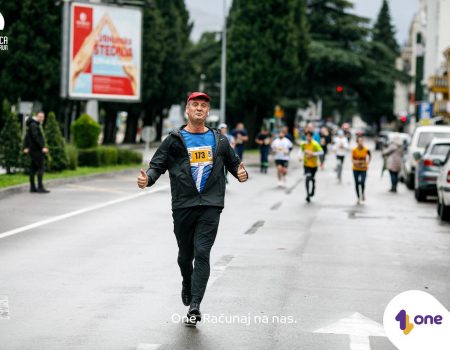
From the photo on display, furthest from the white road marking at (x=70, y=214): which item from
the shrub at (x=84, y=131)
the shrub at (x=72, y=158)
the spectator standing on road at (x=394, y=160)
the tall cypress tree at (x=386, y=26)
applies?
the tall cypress tree at (x=386, y=26)

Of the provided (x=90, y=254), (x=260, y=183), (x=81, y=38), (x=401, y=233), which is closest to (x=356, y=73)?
(x=81, y=38)

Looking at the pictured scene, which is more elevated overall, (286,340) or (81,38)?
(81,38)

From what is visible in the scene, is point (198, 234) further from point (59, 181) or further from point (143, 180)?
point (59, 181)

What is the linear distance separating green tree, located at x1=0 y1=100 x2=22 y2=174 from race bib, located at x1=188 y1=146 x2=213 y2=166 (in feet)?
65.5

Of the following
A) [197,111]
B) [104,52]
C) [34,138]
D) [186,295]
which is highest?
[104,52]

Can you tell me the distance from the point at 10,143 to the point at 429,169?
11.0m

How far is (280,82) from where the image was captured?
199 ft

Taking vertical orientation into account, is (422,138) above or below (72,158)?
above

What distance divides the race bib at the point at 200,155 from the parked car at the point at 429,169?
16251mm

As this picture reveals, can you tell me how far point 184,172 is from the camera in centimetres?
789

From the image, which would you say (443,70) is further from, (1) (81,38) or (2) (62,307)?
(2) (62,307)

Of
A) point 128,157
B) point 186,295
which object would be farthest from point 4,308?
point 128,157

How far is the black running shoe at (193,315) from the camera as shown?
7770 millimetres

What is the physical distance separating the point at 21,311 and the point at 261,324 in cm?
196
